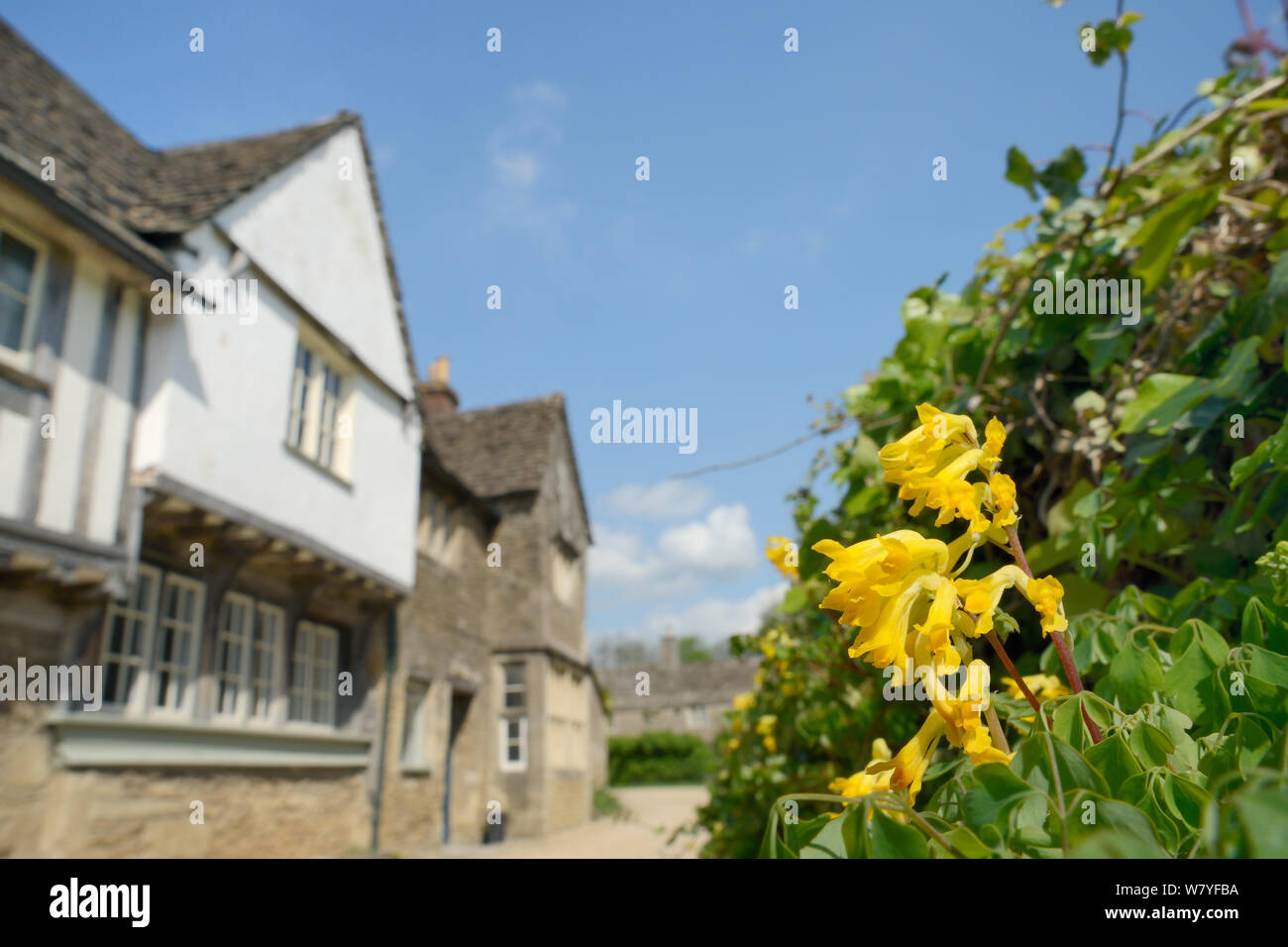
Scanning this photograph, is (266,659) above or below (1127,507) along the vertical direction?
below

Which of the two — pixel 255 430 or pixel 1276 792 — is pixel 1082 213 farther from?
pixel 255 430

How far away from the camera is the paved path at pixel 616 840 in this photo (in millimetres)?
12805

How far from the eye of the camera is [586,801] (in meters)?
21.0

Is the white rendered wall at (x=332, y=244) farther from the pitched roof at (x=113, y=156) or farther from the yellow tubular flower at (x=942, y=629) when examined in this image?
the yellow tubular flower at (x=942, y=629)

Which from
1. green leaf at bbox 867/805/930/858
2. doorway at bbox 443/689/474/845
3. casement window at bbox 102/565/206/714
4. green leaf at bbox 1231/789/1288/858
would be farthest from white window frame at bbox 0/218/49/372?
doorway at bbox 443/689/474/845

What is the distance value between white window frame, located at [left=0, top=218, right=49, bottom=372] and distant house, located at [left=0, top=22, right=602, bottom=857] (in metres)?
0.02

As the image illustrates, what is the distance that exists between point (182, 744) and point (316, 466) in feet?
11.0

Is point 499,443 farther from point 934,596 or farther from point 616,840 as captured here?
point 934,596

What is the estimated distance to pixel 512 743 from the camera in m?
17.8

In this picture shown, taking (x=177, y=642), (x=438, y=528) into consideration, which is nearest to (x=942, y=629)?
(x=177, y=642)

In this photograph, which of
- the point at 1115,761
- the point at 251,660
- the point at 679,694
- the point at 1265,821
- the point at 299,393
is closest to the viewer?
the point at 1265,821

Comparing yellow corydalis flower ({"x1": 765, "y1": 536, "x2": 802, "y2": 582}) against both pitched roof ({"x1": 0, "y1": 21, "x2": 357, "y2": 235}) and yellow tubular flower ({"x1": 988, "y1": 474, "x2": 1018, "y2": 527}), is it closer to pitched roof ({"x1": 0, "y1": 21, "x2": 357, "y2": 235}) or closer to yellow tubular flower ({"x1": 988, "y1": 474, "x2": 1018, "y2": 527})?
yellow tubular flower ({"x1": 988, "y1": 474, "x2": 1018, "y2": 527})

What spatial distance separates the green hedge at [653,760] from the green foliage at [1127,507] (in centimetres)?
3435
